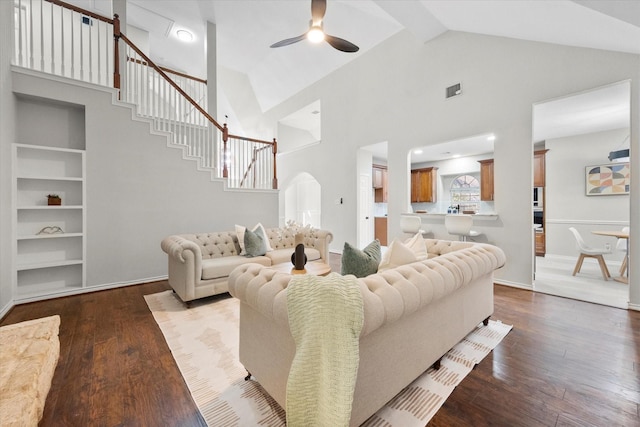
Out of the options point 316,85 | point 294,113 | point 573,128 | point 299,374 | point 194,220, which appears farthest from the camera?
point 294,113

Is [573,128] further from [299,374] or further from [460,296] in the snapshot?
[299,374]

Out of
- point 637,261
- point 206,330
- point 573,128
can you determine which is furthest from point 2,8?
point 573,128

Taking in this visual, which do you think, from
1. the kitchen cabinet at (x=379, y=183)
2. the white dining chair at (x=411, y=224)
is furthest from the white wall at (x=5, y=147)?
the kitchen cabinet at (x=379, y=183)

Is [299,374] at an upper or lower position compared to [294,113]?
lower

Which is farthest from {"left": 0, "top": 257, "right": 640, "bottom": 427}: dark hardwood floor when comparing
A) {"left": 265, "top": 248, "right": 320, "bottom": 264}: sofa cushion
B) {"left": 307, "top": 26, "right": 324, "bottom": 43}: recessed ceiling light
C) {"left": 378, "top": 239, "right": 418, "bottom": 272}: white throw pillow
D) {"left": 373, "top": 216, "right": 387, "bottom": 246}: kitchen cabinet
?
{"left": 373, "top": 216, "right": 387, "bottom": 246}: kitchen cabinet

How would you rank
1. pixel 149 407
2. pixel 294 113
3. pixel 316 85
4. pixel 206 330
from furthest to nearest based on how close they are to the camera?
pixel 294 113 → pixel 316 85 → pixel 206 330 → pixel 149 407

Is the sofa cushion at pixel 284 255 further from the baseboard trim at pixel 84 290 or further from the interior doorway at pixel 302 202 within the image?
the interior doorway at pixel 302 202

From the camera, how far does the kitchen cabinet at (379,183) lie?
26.4 ft

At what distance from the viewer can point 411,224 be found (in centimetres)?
466

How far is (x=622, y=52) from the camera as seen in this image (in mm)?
2859

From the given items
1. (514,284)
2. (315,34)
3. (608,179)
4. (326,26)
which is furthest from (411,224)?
(326,26)

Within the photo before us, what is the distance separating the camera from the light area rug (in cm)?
148

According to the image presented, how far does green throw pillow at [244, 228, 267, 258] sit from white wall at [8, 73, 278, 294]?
1.41 meters

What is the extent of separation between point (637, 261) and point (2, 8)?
747 cm
